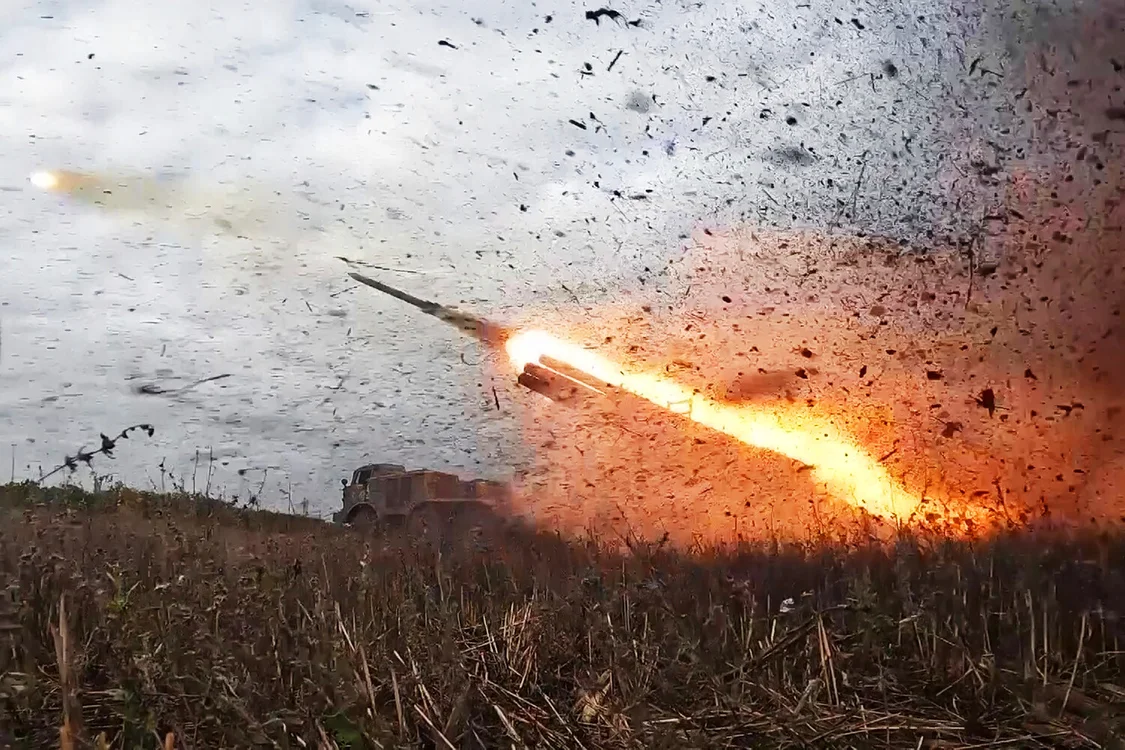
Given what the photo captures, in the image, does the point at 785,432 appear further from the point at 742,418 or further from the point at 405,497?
the point at 405,497

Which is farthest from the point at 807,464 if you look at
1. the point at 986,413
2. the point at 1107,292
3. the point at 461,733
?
the point at 461,733

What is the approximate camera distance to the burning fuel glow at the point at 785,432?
31.7 feet

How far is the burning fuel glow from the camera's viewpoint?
9664mm

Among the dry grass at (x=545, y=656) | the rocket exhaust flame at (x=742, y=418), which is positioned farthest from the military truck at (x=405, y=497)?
the dry grass at (x=545, y=656)

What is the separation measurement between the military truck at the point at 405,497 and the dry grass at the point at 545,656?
691cm

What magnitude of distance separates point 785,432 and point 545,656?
6964 millimetres

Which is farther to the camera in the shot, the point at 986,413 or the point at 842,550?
the point at 986,413

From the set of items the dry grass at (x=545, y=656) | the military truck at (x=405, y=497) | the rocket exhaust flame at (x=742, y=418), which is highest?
the dry grass at (x=545, y=656)

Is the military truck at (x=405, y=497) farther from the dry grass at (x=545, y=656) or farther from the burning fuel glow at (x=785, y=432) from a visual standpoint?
the dry grass at (x=545, y=656)

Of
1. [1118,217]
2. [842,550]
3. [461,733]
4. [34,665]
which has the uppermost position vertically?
[1118,217]

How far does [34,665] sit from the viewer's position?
3.61 m

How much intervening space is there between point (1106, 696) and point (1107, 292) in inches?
180

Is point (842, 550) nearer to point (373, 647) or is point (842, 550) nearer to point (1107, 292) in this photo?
point (1107, 292)

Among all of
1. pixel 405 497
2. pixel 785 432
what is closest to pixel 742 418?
pixel 785 432
